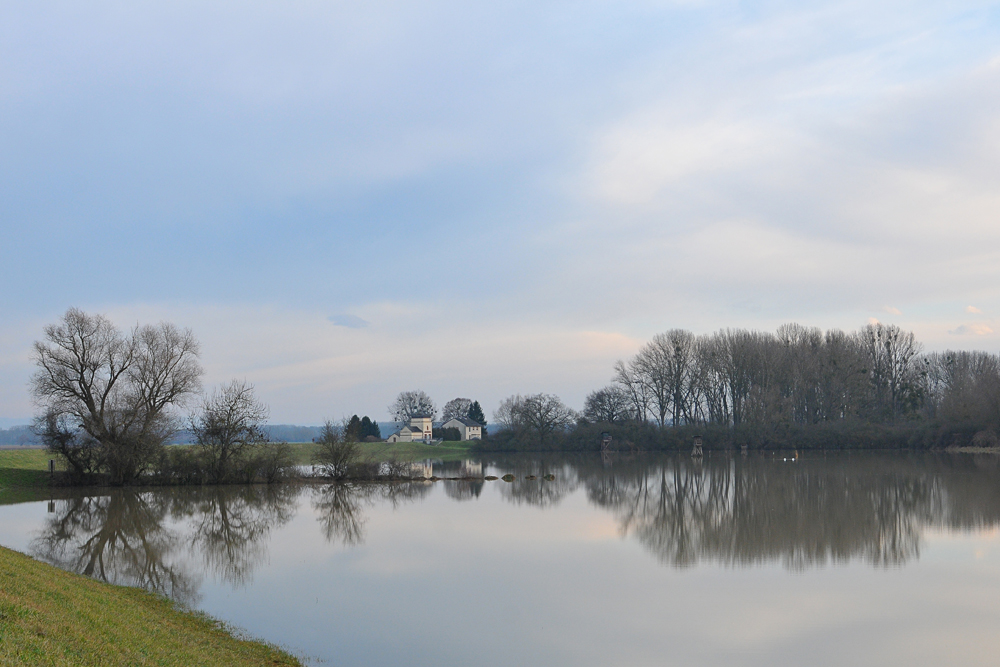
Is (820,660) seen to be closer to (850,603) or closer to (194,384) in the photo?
(850,603)

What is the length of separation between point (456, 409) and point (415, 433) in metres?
19.3

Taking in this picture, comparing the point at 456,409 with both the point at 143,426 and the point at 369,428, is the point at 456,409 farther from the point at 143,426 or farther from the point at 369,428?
the point at 143,426

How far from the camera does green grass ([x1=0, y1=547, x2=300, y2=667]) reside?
6586mm

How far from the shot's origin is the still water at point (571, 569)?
11.1m

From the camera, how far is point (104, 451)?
37281 mm

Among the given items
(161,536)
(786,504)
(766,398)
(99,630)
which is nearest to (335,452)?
(161,536)

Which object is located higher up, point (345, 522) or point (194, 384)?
point (194, 384)

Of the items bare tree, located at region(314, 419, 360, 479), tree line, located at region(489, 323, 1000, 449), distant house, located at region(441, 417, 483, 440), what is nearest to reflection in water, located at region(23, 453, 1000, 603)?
bare tree, located at region(314, 419, 360, 479)

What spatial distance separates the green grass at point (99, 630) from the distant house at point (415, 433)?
290 ft

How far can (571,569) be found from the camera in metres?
16.5

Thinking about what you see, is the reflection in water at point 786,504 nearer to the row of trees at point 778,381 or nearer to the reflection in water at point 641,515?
the reflection in water at point 641,515

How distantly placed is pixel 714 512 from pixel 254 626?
19.2m

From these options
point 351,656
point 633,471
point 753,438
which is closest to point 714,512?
point 351,656

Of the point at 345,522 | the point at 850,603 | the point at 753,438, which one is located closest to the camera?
the point at 850,603
